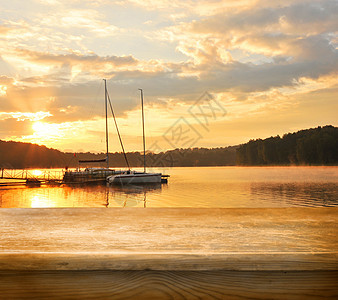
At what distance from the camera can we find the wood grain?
4.08 ft

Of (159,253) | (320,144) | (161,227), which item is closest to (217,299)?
(159,253)

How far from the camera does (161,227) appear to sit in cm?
174

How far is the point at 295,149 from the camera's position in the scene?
460 feet

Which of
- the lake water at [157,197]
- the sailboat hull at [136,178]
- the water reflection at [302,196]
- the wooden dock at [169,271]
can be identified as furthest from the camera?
the sailboat hull at [136,178]

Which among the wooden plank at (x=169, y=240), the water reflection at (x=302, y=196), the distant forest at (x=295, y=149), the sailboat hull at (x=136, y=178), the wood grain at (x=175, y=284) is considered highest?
the distant forest at (x=295, y=149)

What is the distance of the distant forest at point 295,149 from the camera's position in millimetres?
123750

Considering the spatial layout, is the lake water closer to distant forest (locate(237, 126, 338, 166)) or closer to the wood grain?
the wood grain

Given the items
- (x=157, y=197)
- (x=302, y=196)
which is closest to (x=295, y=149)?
(x=302, y=196)

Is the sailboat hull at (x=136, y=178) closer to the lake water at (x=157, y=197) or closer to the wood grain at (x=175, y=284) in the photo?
the lake water at (x=157, y=197)

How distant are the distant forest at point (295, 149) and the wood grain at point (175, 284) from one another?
432 ft

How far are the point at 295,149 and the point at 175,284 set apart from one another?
Result: 487 ft

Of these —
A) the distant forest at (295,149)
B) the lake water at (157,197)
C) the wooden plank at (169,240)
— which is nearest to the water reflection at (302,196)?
the lake water at (157,197)

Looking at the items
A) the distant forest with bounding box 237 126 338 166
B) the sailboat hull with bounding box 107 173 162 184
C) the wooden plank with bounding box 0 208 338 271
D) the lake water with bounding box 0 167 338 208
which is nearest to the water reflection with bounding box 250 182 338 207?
the lake water with bounding box 0 167 338 208

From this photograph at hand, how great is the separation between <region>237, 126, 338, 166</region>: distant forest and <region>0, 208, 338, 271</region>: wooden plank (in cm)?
13098
